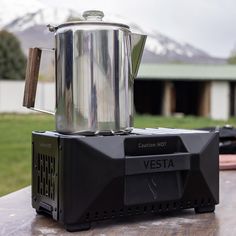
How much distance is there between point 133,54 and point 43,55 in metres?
0.16

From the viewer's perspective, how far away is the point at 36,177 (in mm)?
1034

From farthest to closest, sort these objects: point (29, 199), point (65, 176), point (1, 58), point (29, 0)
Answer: point (1, 58) < point (29, 0) < point (29, 199) < point (65, 176)

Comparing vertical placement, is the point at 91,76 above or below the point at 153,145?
above

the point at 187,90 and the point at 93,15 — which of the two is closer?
the point at 93,15

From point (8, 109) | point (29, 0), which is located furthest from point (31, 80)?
point (8, 109)

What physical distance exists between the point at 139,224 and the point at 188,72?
73.0 feet

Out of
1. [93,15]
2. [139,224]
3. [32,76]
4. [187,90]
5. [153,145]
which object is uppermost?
[93,15]

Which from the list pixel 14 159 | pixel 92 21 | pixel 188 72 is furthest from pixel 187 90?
pixel 92 21

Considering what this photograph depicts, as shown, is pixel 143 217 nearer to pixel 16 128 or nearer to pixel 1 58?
pixel 16 128

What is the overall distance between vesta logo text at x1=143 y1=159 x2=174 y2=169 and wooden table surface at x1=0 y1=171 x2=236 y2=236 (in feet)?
0.32

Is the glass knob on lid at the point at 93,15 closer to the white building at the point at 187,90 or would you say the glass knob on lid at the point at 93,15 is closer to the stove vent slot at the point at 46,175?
the stove vent slot at the point at 46,175

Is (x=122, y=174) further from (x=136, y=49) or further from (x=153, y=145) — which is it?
(x=136, y=49)

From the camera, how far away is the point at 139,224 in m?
0.98

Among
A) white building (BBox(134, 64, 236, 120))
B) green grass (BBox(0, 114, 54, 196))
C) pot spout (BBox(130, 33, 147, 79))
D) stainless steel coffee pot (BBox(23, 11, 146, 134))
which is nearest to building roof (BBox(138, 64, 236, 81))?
white building (BBox(134, 64, 236, 120))
